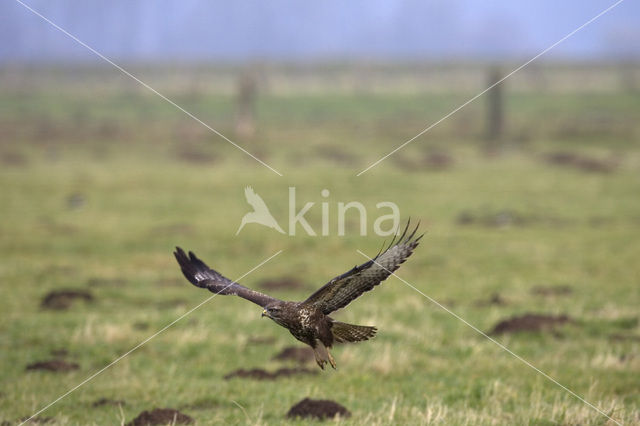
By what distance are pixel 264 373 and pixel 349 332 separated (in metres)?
3.02

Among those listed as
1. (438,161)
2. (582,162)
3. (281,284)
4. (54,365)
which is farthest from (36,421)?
(582,162)

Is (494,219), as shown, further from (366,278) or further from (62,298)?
(366,278)

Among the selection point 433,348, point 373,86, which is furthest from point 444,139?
point 373,86

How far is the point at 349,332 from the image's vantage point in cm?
833

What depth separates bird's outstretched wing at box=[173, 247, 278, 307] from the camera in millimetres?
8602

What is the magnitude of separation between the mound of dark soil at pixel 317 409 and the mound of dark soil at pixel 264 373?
75.0 inches

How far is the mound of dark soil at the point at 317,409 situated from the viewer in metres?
8.87

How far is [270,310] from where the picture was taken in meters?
8.26

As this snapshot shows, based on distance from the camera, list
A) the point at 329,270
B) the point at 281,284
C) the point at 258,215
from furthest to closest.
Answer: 1. the point at 258,215
2. the point at 329,270
3. the point at 281,284

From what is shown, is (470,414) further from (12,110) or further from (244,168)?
(12,110)

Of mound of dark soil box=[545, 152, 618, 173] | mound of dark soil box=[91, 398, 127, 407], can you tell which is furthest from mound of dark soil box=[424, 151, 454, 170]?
mound of dark soil box=[91, 398, 127, 407]

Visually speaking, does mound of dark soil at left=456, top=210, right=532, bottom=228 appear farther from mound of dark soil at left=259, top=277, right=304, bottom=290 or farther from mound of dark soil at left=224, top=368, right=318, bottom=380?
mound of dark soil at left=224, top=368, right=318, bottom=380

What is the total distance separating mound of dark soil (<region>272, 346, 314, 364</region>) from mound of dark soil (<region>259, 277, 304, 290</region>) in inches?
243

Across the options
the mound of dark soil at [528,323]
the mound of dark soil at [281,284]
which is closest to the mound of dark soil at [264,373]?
the mound of dark soil at [528,323]
